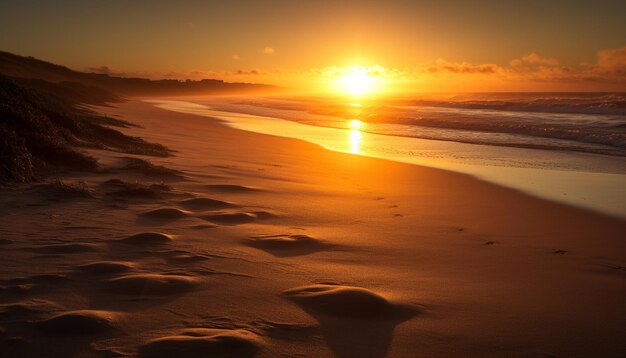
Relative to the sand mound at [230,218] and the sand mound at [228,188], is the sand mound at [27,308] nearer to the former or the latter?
the sand mound at [230,218]

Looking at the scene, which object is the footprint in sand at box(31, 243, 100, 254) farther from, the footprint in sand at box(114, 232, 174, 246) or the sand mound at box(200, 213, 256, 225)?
the sand mound at box(200, 213, 256, 225)

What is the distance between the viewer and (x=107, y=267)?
11.5ft

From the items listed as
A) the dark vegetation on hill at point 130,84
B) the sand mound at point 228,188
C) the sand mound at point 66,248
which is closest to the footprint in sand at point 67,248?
the sand mound at point 66,248

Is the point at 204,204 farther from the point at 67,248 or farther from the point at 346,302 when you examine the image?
the point at 346,302

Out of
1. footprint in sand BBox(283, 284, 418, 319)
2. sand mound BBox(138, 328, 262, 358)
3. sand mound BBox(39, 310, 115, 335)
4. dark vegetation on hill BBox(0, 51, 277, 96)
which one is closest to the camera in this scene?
sand mound BBox(138, 328, 262, 358)

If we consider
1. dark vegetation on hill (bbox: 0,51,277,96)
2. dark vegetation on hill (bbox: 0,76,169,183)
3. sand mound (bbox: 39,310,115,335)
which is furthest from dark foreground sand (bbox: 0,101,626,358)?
dark vegetation on hill (bbox: 0,51,277,96)

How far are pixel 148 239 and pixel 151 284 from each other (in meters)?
1.09

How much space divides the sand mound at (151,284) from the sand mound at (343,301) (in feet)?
2.33

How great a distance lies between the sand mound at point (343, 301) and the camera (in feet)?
10.1

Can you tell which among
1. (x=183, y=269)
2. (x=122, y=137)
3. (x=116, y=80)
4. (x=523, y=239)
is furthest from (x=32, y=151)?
(x=116, y=80)

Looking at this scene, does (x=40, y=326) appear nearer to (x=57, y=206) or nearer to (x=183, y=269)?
(x=183, y=269)

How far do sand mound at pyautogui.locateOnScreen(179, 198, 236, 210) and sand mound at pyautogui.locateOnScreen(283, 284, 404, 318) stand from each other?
2.63 metres

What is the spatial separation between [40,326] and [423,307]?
2301mm

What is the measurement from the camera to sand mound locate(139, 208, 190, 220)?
200 inches
